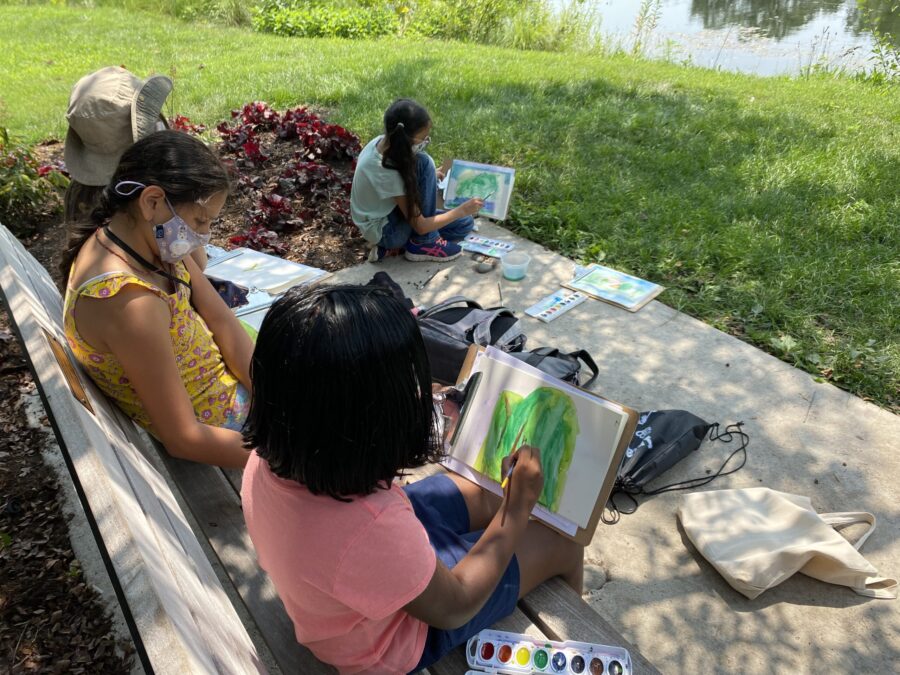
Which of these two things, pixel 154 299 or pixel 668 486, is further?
pixel 668 486

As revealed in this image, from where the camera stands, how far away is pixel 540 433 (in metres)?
2.10

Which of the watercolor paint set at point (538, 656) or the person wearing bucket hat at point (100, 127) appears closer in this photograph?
the watercolor paint set at point (538, 656)

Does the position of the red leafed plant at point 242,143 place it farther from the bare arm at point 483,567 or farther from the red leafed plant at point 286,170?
the bare arm at point 483,567

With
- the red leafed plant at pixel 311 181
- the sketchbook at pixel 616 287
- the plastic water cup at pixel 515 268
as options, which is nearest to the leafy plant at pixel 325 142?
the red leafed plant at pixel 311 181

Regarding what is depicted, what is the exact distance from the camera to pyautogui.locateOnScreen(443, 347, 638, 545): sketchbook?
193 cm

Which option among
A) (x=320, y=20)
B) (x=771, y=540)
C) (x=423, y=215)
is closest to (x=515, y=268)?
(x=423, y=215)

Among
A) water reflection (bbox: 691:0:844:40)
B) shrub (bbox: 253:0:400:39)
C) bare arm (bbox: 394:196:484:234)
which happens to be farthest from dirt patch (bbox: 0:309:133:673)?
water reflection (bbox: 691:0:844:40)

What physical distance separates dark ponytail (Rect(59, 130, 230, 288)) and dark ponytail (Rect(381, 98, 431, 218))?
216cm

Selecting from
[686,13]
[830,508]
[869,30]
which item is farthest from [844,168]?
[686,13]

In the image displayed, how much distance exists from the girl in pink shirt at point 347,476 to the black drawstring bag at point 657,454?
1.37m

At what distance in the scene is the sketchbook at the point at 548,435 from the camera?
6.34ft

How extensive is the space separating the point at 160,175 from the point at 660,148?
525cm

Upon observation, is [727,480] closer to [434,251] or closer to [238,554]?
[238,554]

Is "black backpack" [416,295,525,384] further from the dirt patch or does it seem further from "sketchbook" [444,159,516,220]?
the dirt patch
